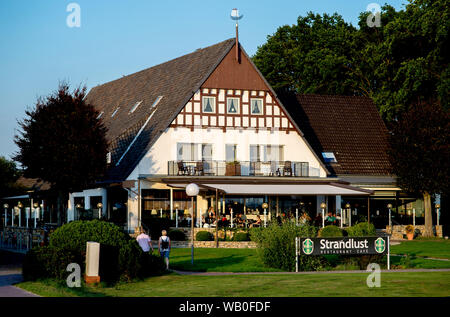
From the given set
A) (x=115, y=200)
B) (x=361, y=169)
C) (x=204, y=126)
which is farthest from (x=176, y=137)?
(x=361, y=169)

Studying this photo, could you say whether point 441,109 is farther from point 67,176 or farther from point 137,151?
point 67,176

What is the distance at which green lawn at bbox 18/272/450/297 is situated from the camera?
18.7 m

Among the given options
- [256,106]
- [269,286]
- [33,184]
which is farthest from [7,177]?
[269,286]

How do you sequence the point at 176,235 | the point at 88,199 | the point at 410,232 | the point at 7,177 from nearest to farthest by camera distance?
the point at 176,235 → the point at 410,232 → the point at 88,199 → the point at 7,177

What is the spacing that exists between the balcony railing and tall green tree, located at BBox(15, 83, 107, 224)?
18.8 ft

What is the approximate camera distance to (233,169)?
4756 cm

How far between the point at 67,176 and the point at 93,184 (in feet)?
10.3

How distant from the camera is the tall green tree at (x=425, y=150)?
46000 millimetres

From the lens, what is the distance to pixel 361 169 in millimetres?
51688

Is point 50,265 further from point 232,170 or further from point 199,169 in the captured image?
point 232,170

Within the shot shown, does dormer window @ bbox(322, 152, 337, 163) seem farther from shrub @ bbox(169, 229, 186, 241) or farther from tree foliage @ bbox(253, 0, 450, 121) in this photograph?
shrub @ bbox(169, 229, 186, 241)

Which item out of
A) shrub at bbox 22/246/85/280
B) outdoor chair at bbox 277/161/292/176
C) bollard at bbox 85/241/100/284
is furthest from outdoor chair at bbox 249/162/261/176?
bollard at bbox 85/241/100/284

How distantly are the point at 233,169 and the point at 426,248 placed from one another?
13647mm

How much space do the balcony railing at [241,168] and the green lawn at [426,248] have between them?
8.76 m
